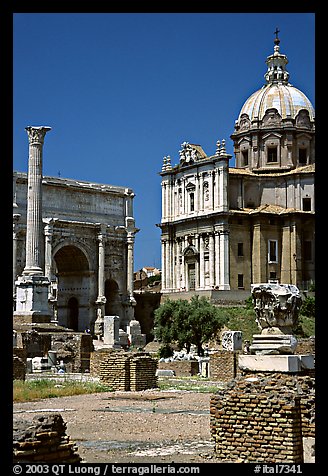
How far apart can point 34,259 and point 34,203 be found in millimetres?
2505

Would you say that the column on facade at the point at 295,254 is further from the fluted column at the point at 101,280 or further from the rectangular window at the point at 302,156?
the fluted column at the point at 101,280

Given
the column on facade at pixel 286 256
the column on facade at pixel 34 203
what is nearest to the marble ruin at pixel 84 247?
the column on facade at pixel 286 256

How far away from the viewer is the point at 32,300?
117 ft

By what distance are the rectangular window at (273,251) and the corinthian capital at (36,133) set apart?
82.6 ft

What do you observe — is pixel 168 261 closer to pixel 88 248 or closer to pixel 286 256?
pixel 88 248

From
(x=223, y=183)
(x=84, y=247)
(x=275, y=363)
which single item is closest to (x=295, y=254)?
(x=223, y=183)

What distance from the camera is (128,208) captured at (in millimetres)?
63188

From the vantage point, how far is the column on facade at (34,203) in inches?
1432

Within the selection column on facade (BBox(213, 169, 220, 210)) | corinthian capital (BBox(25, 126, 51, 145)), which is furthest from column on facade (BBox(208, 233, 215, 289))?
corinthian capital (BBox(25, 126, 51, 145))

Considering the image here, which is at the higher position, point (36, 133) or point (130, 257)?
point (36, 133)

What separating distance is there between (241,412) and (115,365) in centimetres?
1146

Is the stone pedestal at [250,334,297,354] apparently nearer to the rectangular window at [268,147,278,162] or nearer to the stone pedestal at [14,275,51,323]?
the stone pedestal at [14,275,51,323]
